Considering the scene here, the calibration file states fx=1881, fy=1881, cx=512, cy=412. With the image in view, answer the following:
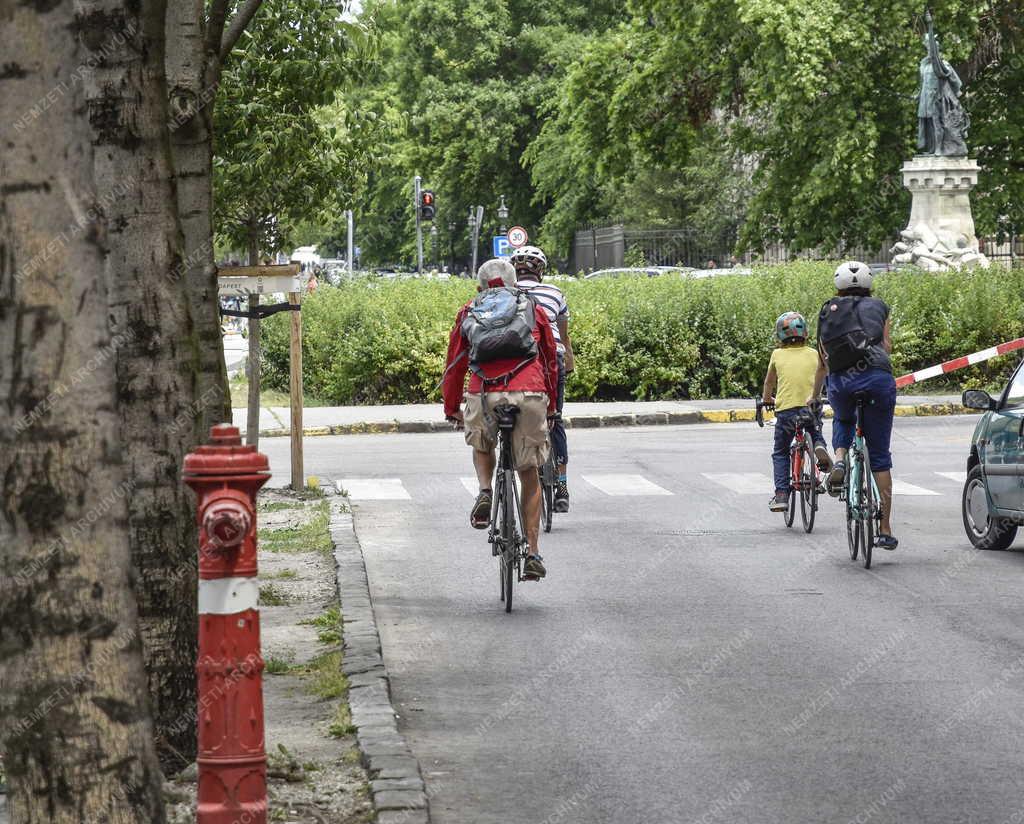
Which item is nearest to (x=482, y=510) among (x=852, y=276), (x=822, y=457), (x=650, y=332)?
(x=852, y=276)

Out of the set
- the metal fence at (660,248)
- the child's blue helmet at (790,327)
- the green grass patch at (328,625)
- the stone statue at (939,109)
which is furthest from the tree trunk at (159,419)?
the metal fence at (660,248)

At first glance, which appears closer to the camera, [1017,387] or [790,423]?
[1017,387]

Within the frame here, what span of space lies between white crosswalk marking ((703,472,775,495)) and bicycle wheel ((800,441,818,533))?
281 cm

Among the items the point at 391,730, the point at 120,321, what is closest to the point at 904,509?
the point at 391,730

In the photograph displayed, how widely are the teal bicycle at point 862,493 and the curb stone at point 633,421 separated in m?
12.8

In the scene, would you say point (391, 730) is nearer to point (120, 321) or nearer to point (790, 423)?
point (120, 321)

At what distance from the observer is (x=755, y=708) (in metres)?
7.71

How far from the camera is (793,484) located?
13.8m

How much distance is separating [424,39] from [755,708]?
56.4m

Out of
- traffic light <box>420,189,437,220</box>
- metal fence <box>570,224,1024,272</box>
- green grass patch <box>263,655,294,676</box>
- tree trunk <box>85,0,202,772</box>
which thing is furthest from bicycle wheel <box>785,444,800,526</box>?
metal fence <box>570,224,1024,272</box>

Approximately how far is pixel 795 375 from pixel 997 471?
1.78 m

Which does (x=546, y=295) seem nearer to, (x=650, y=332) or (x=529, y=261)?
(x=529, y=261)

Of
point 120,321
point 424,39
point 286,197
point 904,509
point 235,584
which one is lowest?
point 904,509

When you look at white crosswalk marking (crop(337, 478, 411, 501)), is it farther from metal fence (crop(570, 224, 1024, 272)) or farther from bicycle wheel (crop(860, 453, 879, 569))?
metal fence (crop(570, 224, 1024, 272))
